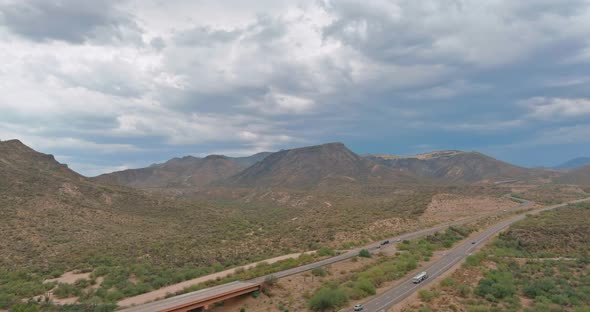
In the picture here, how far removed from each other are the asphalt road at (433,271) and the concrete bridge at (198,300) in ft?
36.7

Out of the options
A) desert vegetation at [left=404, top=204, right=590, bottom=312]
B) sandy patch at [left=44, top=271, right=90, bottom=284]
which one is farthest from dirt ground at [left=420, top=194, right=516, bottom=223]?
sandy patch at [left=44, top=271, right=90, bottom=284]

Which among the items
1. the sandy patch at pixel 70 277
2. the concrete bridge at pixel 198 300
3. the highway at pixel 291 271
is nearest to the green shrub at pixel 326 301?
the concrete bridge at pixel 198 300

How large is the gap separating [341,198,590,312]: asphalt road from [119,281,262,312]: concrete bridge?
11189 millimetres

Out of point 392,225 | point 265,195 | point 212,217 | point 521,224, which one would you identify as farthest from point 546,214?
point 265,195

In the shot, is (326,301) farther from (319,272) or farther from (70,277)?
(70,277)

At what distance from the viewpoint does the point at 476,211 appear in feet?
317

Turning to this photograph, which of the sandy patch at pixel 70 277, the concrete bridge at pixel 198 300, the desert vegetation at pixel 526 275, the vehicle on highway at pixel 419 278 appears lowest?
the desert vegetation at pixel 526 275

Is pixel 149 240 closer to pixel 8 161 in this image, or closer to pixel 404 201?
pixel 8 161

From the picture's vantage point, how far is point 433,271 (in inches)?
1708

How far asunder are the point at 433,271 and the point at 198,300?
28.2m

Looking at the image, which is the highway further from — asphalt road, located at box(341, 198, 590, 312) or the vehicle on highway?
the vehicle on highway

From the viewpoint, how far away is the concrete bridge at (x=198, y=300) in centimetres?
3027

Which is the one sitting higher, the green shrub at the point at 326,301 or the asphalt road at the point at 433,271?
the green shrub at the point at 326,301

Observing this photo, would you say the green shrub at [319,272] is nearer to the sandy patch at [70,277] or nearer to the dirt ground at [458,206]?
the sandy patch at [70,277]
